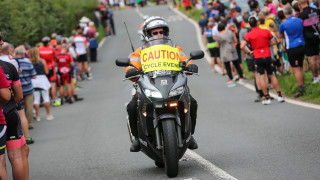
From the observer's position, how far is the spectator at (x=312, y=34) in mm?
16125

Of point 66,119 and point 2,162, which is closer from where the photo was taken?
point 2,162

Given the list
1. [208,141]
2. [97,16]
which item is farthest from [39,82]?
[97,16]

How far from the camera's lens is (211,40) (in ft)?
80.3

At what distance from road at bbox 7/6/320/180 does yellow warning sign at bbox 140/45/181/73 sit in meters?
1.18

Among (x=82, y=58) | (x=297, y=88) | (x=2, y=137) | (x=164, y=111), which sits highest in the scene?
(x=2, y=137)

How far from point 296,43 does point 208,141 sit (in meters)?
5.19

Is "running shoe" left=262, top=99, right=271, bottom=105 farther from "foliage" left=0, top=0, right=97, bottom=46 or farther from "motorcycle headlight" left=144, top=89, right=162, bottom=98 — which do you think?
"foliage" left=0, top=0, right=97, bottom=46

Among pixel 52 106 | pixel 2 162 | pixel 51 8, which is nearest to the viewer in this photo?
pixel 2 162

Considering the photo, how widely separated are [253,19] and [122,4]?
2128 inches

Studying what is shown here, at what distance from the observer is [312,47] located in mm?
16391

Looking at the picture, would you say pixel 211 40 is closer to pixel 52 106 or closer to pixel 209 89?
pixel 209 89

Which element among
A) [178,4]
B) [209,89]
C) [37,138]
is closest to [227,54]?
[209,89]

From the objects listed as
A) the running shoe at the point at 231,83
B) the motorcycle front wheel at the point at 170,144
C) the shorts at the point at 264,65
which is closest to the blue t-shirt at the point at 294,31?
the shorts at the point at 264,65

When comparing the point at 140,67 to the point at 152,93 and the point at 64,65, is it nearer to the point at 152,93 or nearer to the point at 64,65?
the point at 152,93
